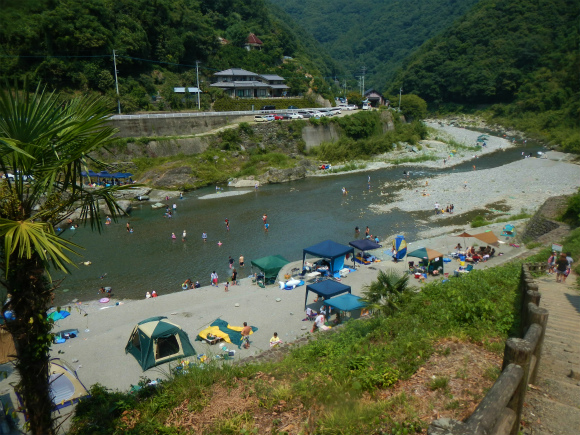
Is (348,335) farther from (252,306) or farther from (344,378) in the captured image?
(252,306)

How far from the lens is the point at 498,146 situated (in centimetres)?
6312

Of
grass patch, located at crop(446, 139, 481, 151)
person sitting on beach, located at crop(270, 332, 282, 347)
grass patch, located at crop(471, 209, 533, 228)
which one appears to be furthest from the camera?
grass patch, located at crop(446, 139, 481, 151)

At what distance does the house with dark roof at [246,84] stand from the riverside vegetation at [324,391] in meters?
59.3

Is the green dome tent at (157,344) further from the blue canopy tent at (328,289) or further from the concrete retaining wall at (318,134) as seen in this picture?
the concrete retaining wall at (318,134)

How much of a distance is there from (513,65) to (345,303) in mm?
96234

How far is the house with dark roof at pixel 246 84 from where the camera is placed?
62719 mm

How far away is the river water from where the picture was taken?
73.3ft

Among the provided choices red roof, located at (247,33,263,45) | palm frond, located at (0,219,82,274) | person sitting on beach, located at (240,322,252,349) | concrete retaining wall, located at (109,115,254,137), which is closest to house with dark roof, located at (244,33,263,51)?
red roof, located at (247,33,263,45)

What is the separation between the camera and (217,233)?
29.1 m

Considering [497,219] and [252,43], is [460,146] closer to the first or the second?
[497,219]

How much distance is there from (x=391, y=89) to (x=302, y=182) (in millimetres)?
80012

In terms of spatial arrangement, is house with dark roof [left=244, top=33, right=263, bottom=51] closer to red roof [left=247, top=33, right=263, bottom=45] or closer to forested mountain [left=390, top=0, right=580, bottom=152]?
red roof [left=247, top=33, right=263, bottom=45]

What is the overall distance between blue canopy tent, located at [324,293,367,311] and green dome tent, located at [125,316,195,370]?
16.9ft

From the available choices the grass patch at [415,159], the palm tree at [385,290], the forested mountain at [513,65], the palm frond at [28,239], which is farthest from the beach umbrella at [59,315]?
the forested mountain at [513,65]
